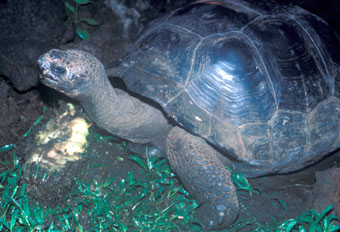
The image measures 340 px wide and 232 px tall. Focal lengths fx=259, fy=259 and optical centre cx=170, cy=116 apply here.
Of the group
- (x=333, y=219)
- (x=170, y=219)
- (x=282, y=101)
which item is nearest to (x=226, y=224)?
(x=170, y=219)

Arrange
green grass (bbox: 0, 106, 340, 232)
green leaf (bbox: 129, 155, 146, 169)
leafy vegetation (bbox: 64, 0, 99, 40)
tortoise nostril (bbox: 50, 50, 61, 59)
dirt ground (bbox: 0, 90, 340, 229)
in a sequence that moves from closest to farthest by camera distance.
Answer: green grass (bbox: 0, 106, 340, 232) < tortoise nostril (bbox: 50, 50, 61, 59) < dirt ground (bbox: 0, 90, 340, 229) < green leaf (bbox: 129, 155, 146, 169) < leafy vegetation (bbox: 64, 0, 99, 40)

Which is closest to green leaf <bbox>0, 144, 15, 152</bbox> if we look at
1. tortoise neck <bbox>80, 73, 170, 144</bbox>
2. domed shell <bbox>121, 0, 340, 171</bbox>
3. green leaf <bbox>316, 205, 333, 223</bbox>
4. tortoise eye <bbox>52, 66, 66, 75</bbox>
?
tortoise neck <bbox>80, 73, 170, 144</bbox>

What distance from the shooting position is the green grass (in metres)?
2.56

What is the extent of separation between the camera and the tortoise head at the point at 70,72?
8.64ft

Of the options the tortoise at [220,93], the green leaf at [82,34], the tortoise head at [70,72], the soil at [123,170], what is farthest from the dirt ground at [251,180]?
the green leaf at [82,34]

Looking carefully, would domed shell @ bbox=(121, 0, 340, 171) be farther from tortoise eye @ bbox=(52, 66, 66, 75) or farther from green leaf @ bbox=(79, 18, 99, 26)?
green leaf @ bbox=(79, 18, 99, 26)

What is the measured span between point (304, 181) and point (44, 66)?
347 cm

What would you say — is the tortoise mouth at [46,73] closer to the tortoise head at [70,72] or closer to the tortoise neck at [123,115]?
the tortoise head at [70,72]

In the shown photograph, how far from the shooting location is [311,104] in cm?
307

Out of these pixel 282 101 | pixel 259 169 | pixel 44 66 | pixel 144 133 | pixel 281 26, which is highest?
pixel 281 26

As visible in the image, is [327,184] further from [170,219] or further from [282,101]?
[170,219]

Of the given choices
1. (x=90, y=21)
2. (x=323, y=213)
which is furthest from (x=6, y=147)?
(x=323, y=213)

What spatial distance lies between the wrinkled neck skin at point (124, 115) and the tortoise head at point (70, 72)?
72 millimetres

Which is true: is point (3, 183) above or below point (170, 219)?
below
